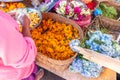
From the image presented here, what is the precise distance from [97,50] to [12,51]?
2.24 ft

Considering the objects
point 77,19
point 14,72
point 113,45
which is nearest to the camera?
point 14,72

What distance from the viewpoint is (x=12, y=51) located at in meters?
1.11

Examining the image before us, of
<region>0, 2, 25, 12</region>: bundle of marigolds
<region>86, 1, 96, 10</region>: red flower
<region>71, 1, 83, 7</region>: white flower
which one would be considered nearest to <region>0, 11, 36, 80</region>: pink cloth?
<region>0, 2, 25, 12</region>: bundle of marigolds

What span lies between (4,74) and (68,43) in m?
0.63

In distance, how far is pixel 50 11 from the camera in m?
2.00

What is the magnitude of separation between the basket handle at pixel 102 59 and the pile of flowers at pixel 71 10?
45 centimetres

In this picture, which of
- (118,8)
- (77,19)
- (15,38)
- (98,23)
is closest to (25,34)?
(15,38)

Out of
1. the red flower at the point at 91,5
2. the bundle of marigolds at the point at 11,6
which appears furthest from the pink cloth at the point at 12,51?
the red flower at the point at 91,5

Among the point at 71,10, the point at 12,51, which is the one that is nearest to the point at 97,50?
the point at 71,10

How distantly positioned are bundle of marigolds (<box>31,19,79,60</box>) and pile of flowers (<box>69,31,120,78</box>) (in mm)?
105

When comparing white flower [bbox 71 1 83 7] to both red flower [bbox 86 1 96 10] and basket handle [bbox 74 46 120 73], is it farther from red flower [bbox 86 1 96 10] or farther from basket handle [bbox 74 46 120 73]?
basket handle [bbox 74 46 120 73]

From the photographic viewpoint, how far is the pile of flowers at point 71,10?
6.08 feet

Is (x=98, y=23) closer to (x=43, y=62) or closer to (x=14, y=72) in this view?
(x=43, y=62)

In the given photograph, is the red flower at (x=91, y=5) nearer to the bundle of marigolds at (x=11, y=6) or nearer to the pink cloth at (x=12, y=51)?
the bundle of marigolds at (x=11, y=6)
